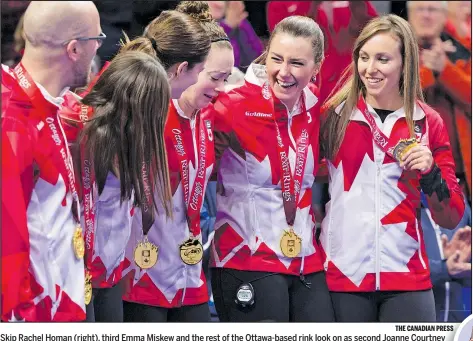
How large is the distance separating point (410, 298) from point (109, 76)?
1.51m

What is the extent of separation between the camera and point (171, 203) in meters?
3.87

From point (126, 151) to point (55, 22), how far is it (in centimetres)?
59

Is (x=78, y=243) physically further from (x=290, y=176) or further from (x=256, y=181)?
(x=290, y=176)

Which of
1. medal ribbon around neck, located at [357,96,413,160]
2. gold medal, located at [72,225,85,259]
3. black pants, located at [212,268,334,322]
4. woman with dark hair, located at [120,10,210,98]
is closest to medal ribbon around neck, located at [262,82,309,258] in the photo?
black pants, located at [212,268,334,322]

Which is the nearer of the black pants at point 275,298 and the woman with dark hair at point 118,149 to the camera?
the woman with dark hair at point 118,149

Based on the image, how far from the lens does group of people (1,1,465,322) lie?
12.1 ft

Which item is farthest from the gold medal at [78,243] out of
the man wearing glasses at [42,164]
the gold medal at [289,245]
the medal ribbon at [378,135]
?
the medal ribbon at [378,135]

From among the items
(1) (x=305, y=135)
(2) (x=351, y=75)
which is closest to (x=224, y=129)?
(1) (x=305, y=135)

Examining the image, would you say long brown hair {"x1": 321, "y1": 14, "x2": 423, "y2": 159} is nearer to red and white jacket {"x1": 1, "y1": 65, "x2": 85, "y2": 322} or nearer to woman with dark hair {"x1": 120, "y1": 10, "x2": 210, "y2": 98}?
woman with dark hair {"x1": 120, "y1": 10, "x2": 210, "y2": 98}

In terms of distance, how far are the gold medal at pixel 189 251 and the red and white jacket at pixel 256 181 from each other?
0.39 feet

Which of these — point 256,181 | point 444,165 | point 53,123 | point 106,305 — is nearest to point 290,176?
point 256,181

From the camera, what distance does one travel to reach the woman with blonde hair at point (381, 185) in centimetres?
405

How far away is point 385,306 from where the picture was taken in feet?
13.3

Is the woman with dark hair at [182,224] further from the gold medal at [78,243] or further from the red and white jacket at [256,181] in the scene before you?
the gold medal at [78,243]
